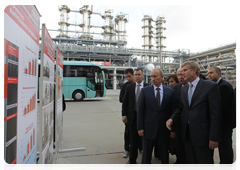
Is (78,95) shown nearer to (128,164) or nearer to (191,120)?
(128,164)

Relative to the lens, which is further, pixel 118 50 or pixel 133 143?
pixel 118 50

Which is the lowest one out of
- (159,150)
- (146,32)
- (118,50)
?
(159,150)

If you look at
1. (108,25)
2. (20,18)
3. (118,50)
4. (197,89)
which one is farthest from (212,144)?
(108,25)

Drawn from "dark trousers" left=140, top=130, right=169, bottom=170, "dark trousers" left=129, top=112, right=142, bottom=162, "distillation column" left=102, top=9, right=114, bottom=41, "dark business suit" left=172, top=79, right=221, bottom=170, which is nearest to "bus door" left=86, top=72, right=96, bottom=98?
"dark trousers" left=129, top=112, right=142, bottom=162

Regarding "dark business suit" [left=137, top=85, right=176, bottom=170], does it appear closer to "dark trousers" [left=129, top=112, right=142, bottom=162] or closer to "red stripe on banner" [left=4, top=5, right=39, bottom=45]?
"dark trousers" [left=129, top=112, right=142, bottom=162]

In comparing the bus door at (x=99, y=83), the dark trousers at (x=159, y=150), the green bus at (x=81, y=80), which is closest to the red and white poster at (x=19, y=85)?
the dark trousers at (x=159, y=150)

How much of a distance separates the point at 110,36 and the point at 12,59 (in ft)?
128

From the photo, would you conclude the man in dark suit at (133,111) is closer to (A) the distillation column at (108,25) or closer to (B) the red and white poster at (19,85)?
(B) the red and white poster at (19,85)

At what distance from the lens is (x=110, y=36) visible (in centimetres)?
3797

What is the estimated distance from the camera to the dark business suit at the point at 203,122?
1.95 meters

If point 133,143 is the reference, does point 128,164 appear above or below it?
below

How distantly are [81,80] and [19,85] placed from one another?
11.8m

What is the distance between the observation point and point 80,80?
12.6 meters

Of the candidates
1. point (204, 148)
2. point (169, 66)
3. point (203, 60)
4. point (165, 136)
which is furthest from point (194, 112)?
point (169, 66)
